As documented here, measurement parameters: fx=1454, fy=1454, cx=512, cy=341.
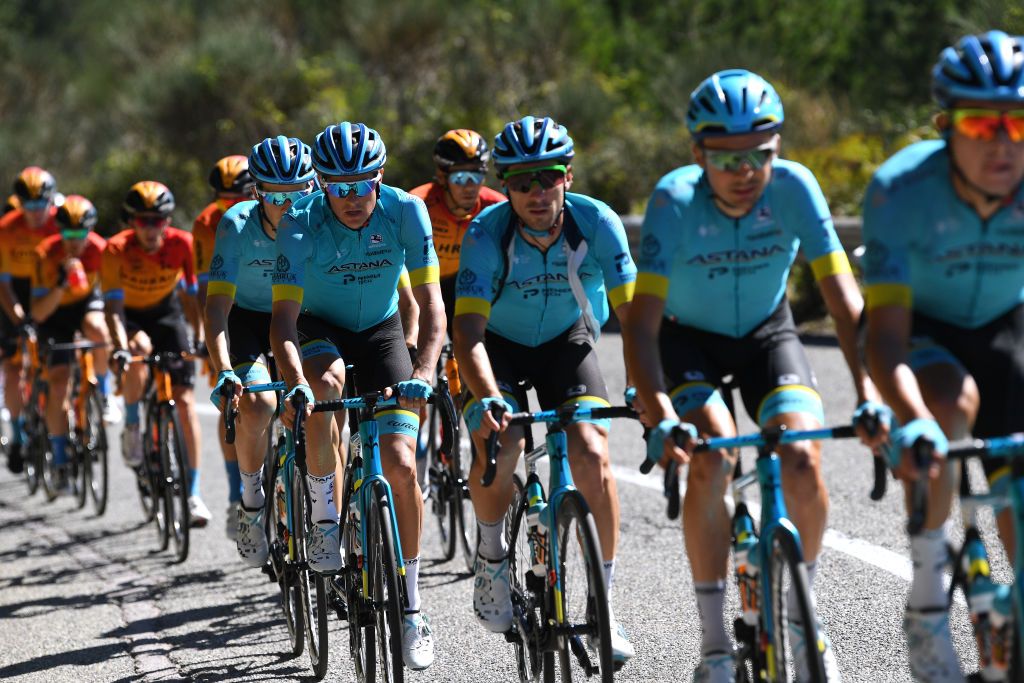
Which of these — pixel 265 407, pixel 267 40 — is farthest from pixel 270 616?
pixel 267 40

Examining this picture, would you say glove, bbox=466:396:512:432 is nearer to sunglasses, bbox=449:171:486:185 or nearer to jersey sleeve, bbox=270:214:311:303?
jersey sleeve, bbox=270:214:311:303

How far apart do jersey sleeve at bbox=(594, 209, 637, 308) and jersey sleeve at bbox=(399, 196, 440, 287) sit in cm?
86

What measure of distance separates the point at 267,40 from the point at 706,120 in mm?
29843

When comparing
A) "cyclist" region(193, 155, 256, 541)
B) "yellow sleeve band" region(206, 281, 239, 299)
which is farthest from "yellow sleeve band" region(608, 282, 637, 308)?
"cyclist" region(193, 155, 256, 541)

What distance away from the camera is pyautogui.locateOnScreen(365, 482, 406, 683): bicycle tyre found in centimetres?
539

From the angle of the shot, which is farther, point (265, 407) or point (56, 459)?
point (56, 459)

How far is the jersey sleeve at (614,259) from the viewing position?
5.59 metres

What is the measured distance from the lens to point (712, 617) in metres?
4.63

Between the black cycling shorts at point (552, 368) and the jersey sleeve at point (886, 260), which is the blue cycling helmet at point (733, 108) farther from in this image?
the black cycling shorts at point (552, 368)

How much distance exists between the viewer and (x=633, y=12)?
40781 millimetres

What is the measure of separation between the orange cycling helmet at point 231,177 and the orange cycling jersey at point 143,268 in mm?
1459

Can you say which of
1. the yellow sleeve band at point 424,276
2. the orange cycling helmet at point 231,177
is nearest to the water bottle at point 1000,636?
the yellow sleeve band at point 424,276

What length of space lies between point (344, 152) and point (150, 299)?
465 cm

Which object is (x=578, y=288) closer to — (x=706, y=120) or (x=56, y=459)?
(x=706, y=120)
